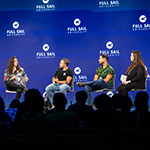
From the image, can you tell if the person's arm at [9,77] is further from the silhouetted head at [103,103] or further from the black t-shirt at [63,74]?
the silhouetted head at [103,103]

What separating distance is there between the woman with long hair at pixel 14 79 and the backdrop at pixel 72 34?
1080 mm

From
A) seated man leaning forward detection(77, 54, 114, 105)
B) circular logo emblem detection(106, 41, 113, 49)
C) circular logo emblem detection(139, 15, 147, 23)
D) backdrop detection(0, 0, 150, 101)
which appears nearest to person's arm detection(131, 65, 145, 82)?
seated man leaning forward detection(77, 54, 114, 105)

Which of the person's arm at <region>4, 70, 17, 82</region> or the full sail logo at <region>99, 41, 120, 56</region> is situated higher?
the full sail logo at <region>99, 41, 120, 56</region>

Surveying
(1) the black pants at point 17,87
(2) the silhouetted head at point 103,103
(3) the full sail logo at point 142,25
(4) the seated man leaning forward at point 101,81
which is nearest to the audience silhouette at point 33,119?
(2) the silhouetted head at point 103,103

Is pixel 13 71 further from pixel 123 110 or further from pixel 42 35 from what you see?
pixel 123 110

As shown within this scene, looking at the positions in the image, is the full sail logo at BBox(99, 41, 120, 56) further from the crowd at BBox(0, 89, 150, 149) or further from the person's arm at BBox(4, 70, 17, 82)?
the crowd at BBox(0, 89, 150, 149)

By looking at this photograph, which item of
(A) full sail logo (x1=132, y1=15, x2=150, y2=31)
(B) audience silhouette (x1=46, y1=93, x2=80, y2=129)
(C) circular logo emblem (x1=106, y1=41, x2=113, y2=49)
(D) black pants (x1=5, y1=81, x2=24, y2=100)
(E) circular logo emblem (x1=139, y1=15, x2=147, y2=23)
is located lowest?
(B) audience silhouette (x1=46, y1=93, x2=80, y2=129)

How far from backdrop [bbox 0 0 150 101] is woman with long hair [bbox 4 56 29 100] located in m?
1.08

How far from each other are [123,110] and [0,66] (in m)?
5.28

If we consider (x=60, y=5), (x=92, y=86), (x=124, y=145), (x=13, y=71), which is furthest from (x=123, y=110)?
(x=60, y=5)

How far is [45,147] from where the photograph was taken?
5.70 ft

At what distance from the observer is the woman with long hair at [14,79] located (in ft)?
19.8

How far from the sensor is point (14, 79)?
6.23 metres

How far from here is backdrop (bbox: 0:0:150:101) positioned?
7105 mm
